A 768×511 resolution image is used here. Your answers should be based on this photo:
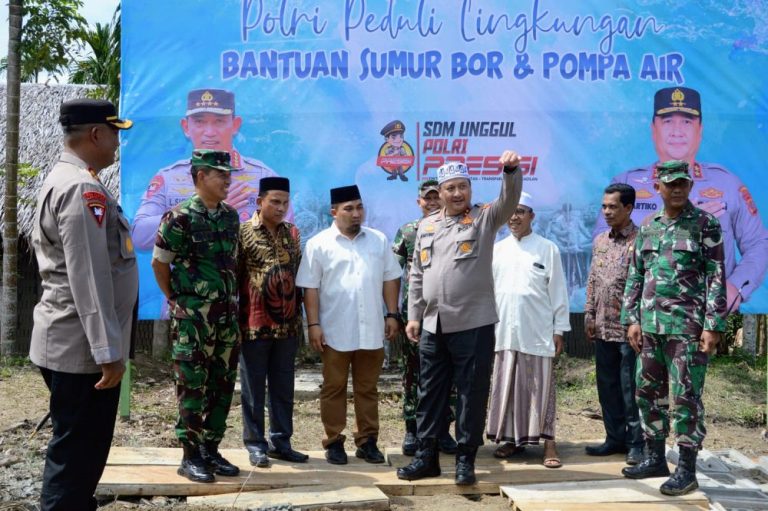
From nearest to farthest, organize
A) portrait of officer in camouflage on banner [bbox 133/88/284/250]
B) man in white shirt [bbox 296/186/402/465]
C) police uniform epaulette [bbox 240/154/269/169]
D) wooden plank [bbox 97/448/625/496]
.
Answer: wooden plank [bbox 97/448/625/496], man in white shirt [bbox 296/186/402/465], portrait of officer in camouflage on banner [bbox 133/88/284/250], police uniform epaulette [bbox 240/154/269/169]

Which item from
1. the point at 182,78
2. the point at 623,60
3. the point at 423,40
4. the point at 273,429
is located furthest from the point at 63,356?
the point at 623,60

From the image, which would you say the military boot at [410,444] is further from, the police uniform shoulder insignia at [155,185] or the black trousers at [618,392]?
the police uniform shoulder insignia at [155,185]

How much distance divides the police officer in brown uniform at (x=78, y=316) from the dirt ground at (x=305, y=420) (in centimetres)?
126

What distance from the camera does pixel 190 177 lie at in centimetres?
677

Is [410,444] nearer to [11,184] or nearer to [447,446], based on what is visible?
[447,446]

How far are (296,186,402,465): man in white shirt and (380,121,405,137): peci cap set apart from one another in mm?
1803

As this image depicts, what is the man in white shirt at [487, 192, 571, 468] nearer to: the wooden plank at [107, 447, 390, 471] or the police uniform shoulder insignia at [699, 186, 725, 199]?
the wooden plank at [107, 447, 390, 471]

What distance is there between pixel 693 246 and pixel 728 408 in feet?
12.0

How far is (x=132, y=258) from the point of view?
11.1ft

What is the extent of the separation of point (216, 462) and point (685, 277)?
3083 millimetres

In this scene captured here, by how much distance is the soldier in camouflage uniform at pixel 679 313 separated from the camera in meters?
4.54

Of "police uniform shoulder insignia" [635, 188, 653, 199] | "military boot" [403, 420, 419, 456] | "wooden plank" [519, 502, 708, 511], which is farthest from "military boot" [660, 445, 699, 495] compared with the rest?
"police uniform shoulder insignia" [635, 188, 653, 199]

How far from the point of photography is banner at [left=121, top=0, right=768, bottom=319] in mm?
6898

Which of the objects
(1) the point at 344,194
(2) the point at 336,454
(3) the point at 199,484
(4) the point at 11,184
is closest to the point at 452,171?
(1) the point at 344,194
